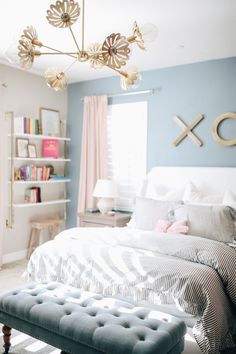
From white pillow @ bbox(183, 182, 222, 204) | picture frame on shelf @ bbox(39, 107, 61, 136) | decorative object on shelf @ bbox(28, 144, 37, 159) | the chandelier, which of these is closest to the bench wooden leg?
the chandelier

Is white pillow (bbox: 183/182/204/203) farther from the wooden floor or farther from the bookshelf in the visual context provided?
the bookshelf

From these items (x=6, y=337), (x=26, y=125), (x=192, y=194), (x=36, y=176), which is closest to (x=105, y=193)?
(x=36, y=176)

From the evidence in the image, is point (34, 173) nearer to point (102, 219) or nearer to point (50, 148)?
point (50, 148)

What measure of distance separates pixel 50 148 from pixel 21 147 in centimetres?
50

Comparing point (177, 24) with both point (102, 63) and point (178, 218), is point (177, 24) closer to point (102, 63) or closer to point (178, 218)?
point (102, 63)

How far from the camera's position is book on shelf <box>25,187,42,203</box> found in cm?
459

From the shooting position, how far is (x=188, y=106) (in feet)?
13.5

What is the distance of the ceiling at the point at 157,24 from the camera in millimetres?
2645

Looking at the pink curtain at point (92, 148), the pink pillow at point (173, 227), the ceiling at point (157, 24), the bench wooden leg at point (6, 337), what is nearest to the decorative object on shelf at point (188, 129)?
the ceiling at point (157, 24)

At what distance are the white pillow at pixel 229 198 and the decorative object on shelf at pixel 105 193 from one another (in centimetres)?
146

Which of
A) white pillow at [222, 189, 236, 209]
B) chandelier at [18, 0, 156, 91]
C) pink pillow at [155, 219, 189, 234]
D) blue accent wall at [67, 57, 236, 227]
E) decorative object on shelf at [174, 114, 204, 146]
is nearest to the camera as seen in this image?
chandelier at [18, 0, 156, 91]

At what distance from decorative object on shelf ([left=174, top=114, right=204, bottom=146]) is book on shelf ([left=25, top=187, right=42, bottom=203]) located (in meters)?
2.08

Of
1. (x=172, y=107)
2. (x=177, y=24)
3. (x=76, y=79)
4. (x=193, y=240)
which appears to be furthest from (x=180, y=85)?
(x=193, y=240)

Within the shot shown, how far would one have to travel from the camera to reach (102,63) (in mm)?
2283
